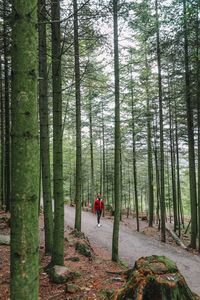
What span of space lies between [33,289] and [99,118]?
2293 centimetres

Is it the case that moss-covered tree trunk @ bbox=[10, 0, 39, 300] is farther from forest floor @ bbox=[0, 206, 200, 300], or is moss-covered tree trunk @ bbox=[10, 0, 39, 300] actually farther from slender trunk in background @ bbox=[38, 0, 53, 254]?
slender trunk in background @ bbox=[38, 0, 53, 254]

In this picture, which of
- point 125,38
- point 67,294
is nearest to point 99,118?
point 125,38

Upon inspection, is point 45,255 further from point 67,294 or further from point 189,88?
point 189,88

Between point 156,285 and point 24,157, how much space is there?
3608 mm

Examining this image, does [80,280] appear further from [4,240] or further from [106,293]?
[4,240]

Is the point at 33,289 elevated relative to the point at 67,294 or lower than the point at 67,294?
elevated

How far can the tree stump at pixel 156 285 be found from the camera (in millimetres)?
4867

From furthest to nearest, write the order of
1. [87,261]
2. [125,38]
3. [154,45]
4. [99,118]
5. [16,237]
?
1. [99,118]
2. [154,45]
3. [125,38]
4. [87,261]
5. [16,237]

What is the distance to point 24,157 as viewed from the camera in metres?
2.47

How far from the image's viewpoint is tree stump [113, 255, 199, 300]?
4.87m

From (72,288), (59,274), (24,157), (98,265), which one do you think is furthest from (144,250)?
(24,157)

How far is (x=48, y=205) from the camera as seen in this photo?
27.2ft

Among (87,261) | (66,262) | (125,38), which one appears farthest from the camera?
(125,38)

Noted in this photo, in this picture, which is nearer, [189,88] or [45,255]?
[45,255]
